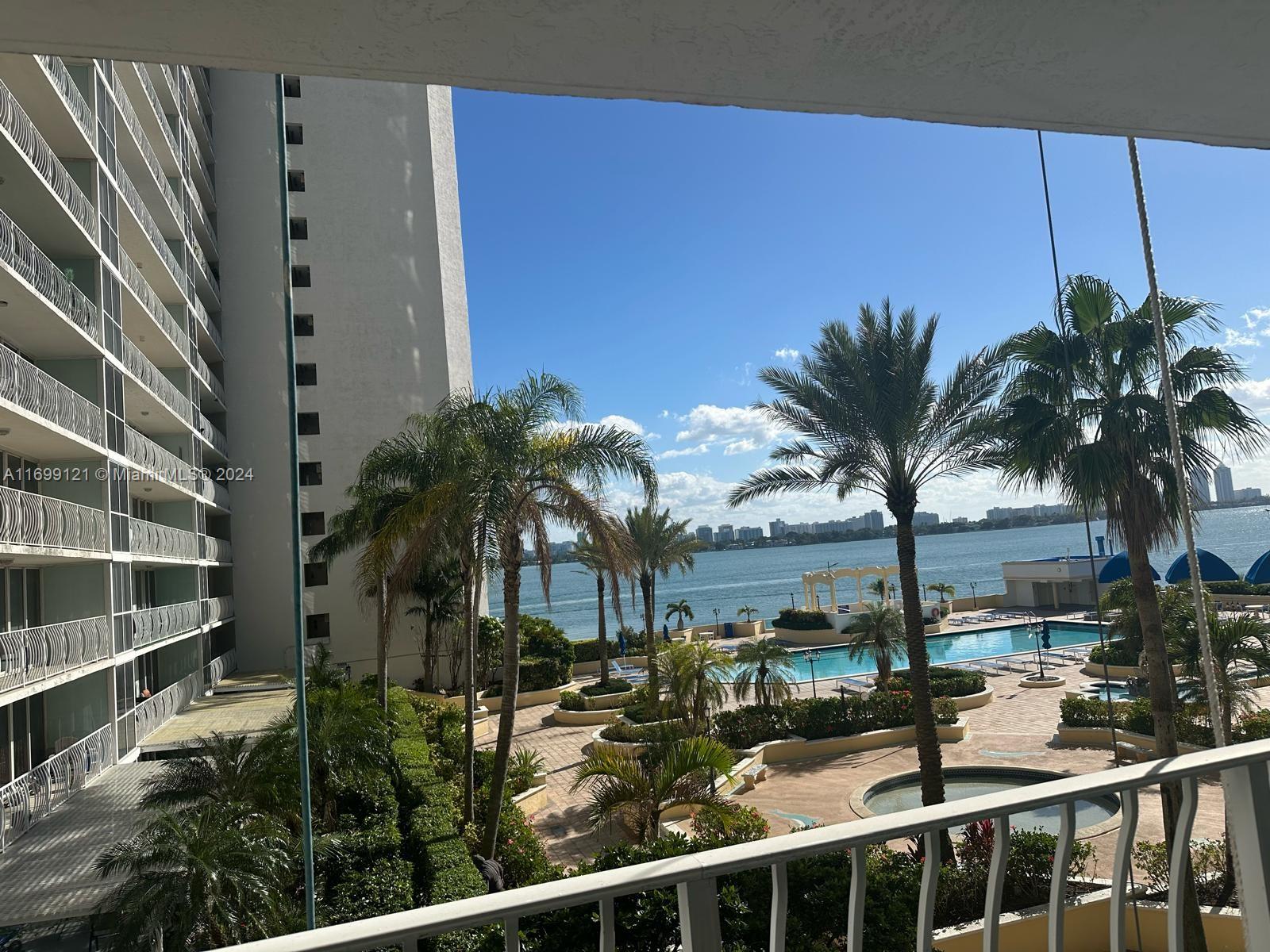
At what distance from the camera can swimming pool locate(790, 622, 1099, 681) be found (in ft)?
104

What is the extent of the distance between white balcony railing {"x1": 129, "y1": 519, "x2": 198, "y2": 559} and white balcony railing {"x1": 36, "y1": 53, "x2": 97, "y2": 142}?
6023mm

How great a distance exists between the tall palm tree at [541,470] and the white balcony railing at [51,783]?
524 cm

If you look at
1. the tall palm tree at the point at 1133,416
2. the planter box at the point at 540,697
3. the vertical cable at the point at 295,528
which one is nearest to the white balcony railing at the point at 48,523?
the vertical cable at the point at 295,528

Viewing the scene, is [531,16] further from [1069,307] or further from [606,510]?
[1069,307]

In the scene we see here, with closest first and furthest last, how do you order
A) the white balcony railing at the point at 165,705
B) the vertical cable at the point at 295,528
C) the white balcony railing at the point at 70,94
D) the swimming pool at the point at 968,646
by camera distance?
the vertical cable at the point at 295,528 < the white balcony railing at the point at 165,705 < the white balcony railing at the point at 70,94 < the swimming pool at the point at 968,646

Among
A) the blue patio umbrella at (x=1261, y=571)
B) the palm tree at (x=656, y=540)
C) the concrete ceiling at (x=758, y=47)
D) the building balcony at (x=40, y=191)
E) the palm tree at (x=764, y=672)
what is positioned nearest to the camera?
the concrete ceiling at (x=758, y=47)

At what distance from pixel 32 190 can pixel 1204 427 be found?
16.6m

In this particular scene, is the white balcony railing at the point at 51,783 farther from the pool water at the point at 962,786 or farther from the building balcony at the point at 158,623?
the pool water at the point at 962,786

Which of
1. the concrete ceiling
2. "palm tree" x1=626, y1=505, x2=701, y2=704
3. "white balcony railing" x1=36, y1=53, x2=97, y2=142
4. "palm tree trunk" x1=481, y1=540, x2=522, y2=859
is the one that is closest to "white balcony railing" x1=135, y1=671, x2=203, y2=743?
"palm tree trunk" x1=481, y1=540, x2=522, y2=859

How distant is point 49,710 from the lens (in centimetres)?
1138

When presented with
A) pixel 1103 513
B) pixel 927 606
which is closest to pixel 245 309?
pixel 1103 513

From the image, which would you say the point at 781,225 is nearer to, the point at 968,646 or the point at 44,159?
the point at 968,646

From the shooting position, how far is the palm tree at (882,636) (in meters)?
21.7

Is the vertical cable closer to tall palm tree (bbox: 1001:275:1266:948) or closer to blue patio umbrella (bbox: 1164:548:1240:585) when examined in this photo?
tall palm tree (bbox: 1001:275:1266:948)
